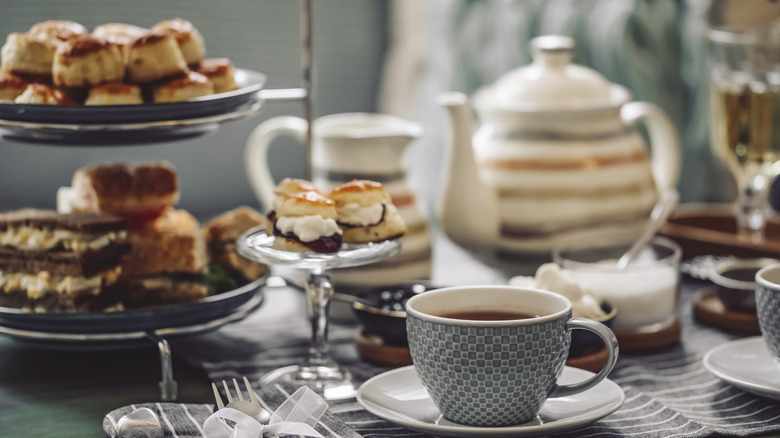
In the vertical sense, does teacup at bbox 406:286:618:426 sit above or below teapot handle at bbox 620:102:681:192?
below

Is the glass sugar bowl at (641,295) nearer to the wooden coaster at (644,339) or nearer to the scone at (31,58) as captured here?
the wooden coaster at (644,339)

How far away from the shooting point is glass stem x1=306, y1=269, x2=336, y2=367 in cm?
82

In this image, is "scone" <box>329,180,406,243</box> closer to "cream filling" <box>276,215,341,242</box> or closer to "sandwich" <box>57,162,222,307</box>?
"cream filling" <box>276,215,341,242</box>

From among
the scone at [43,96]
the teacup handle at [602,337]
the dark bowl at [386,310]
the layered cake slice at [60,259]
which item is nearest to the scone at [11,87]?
the scone at [43,96]

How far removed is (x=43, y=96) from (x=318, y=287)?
0.29m

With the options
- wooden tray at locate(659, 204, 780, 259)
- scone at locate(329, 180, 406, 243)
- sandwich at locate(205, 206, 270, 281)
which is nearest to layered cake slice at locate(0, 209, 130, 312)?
sandwich at locate(205, 206, 270, 281)

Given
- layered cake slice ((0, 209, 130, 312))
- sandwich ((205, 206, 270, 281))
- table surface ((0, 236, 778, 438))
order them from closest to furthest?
1. table surface ((0, 236, 778, 438))
2. layered cake slice ((0, 209, 130, 312))
3. sandwich ((205, 206, 270, 281))

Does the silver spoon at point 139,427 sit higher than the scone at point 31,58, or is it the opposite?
the scone at point 31,58

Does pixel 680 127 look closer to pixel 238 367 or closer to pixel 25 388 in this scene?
pixel 238 367

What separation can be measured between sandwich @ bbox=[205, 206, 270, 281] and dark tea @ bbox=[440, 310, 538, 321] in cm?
31

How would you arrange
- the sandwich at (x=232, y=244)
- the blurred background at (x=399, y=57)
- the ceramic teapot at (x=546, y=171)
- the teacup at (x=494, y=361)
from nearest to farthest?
1. the teacup at (x=494, y=361)
2. the sandwich at (x=232, y=244)
3. the ceramic teapot at (x=546, y=171)
4. the blurred background at (x=399, y=57)

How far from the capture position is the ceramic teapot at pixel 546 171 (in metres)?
1.06

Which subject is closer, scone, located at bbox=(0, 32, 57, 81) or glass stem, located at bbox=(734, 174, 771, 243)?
scone, located at bbox=(0, 32, 57, 81)

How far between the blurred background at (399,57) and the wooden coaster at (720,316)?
35 cm
